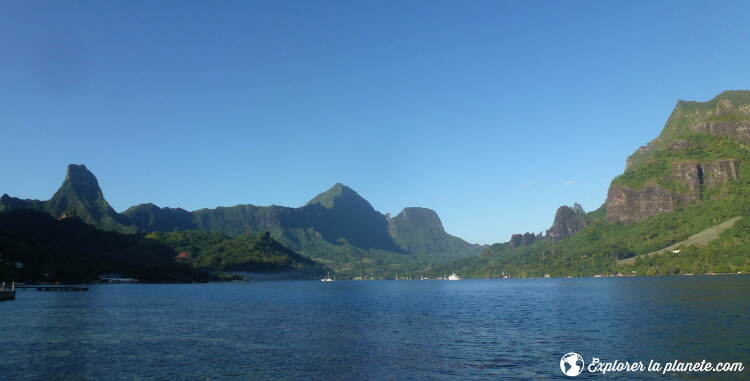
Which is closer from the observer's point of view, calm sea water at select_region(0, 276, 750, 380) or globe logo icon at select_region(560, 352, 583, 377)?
globe logo icon at select_region(560, 352, 583, 377)

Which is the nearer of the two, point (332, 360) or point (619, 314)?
point (332, 360)

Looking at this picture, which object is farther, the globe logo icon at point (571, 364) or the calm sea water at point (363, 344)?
the calm sea water at point (363, 344)

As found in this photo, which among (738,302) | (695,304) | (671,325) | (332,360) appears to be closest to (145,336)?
(332,360)

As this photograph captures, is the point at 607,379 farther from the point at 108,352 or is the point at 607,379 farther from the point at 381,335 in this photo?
the point at 108,352

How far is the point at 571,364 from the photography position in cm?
4081

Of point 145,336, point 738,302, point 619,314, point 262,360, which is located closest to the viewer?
point 262,360

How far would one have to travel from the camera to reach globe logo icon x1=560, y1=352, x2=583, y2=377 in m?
38.1

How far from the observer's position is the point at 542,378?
36344 millimetres

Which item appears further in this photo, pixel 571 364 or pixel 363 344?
pixel 363 344

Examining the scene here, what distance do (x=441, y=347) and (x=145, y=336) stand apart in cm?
3720

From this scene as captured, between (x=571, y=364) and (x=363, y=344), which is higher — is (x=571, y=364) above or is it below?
below

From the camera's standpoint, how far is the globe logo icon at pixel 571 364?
38094 mm

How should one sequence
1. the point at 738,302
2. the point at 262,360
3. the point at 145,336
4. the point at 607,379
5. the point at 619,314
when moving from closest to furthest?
the point at 607,379
the point at 262,360
the point at 145,336
the point at 619,314
the point at 738,302

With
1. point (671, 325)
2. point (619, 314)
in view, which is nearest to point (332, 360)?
point (671, 325)
